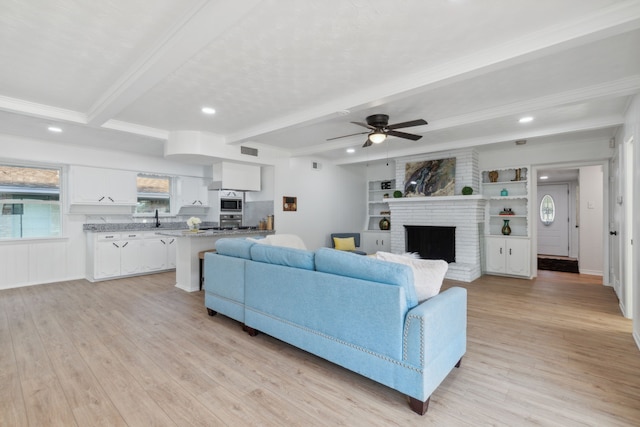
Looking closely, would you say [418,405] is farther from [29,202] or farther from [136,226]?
[29,202]

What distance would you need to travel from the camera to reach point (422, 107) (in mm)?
3910

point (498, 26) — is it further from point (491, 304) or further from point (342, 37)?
point (491, 304)

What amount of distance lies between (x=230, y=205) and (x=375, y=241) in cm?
373

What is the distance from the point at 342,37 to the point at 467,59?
113 cm

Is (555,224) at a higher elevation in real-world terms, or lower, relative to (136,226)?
lower

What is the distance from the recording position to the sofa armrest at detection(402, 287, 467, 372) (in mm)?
1915

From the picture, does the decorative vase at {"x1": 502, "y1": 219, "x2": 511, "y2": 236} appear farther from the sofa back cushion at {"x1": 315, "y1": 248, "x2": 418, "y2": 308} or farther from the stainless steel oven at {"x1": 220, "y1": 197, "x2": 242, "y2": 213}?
the stainless steel oven at {"x1": 220, "y1": 197, "x2": 242, "y2": 213}

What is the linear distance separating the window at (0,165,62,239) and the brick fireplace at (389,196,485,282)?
6756 mm

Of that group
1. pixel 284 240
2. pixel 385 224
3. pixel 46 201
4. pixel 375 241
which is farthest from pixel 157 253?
pixel 385 224

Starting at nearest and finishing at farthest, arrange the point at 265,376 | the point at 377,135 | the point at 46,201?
the point at 265,376 < the point at 377,135 < the point at 46,201

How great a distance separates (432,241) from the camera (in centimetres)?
639

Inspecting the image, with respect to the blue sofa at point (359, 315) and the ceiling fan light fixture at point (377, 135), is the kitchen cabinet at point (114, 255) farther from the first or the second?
the ceiling fan light fixture at point (377, 135)

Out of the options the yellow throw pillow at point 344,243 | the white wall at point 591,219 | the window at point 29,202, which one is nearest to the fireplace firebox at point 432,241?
the yellow throw pillow at point 344,243

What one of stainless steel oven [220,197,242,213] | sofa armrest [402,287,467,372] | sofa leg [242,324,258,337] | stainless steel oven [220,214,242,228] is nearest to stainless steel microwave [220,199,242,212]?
stainless steel oven [220,197,242,213]
